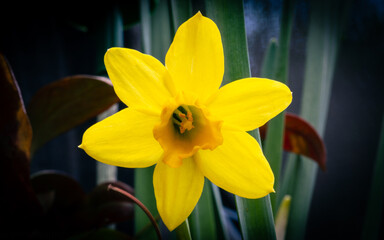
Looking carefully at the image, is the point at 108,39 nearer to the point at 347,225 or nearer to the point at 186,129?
the point at 186,129

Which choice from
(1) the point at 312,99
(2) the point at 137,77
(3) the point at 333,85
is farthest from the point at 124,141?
(3) the point at 333,85

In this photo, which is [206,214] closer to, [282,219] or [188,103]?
[282,219]

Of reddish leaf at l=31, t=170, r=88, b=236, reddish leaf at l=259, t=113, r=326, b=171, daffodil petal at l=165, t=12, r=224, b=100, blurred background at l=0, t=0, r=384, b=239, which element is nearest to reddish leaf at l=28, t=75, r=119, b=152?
reddish leaf at l=31, t=170, r=88, b=236

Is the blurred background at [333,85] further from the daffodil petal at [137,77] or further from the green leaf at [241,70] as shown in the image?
the daffodil petal at [137,77]

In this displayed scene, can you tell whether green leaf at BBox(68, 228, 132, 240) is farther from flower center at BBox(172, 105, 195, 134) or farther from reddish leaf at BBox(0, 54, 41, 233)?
flower center at BBox(172, 105, 195, 134)

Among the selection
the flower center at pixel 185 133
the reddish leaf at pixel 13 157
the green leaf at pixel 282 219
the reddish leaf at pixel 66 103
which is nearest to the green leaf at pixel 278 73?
the green leaf at pixel 282 219
